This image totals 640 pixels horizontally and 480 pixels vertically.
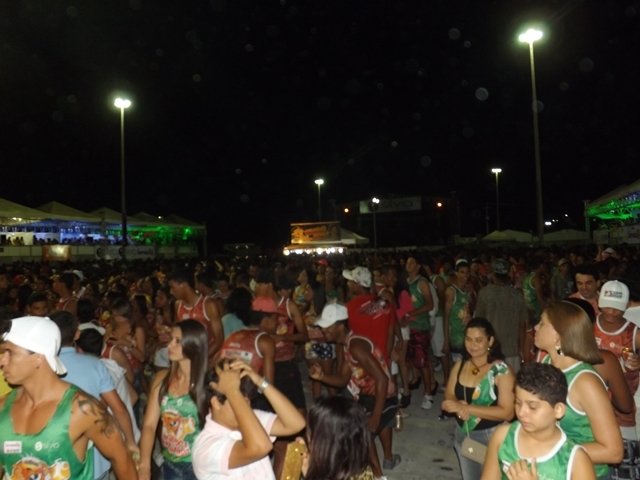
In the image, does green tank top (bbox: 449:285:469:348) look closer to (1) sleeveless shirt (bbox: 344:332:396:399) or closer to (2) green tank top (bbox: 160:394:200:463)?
(1) sleeveless shirt (bbox: 344:332:396:399)

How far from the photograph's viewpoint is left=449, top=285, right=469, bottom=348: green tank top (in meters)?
7.79

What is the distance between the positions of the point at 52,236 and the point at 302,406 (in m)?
27.9

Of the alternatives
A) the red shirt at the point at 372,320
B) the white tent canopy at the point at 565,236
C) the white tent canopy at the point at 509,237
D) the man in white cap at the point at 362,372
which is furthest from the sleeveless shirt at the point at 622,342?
the white tent canopy at the point at 509,237

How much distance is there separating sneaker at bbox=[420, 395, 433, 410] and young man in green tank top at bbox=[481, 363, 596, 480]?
5566 millimetres

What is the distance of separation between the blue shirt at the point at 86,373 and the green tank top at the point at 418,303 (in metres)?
5.28

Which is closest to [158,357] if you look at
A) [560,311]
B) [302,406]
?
[302,406]

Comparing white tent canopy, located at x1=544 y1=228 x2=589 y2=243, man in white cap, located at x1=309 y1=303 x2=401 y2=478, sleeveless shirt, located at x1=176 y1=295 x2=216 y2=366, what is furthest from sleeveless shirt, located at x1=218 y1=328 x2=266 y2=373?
white tent canopy, located at x1=544 y1=228 x2=589 y2=243

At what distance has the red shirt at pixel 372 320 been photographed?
17.8ft

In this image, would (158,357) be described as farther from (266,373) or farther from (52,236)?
(52,236)

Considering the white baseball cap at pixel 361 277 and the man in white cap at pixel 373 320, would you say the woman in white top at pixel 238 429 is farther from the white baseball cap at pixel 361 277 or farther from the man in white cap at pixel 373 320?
the white baseball cap at pixel 361 277

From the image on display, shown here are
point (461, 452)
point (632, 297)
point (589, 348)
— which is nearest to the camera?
point (589, 348)

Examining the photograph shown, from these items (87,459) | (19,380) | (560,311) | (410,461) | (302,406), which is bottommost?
(410,461)

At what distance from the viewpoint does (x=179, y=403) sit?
3.65 meters

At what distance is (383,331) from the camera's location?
219 inches
